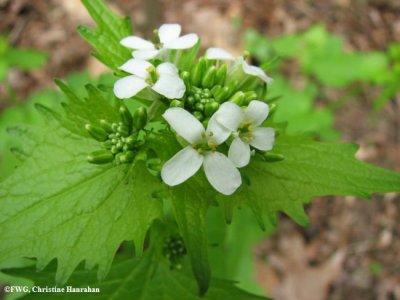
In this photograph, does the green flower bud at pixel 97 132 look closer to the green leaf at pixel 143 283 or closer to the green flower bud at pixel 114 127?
the green flower bud at pixel 114 127

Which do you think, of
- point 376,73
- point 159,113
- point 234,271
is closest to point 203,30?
point 376,73

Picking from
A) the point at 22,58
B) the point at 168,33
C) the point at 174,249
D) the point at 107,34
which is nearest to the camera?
the point at 168,33

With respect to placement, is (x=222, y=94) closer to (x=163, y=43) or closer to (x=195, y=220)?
(x=163, y=43)

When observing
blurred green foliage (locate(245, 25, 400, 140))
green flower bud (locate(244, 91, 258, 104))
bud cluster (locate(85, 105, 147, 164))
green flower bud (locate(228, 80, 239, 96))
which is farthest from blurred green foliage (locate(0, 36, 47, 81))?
green flower bud (locate(244, 91, 258, 104))

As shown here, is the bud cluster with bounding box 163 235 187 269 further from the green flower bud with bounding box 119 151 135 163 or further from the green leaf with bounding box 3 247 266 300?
the green flower bud with bounding box 119 151 135 163

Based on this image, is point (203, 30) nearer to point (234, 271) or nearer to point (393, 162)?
point (393, 162)

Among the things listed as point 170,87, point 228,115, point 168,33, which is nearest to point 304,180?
point 228,115
